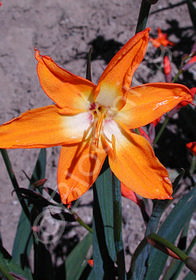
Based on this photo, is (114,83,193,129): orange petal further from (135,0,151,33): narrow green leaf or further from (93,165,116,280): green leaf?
(93,165,116,280): green leaf

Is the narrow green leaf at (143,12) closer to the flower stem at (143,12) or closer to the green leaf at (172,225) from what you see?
the flower stem at (143,12)

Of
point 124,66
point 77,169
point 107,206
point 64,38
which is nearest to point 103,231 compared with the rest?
point 107,206

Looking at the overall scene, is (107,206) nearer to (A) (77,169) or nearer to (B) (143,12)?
(A) (77,169)

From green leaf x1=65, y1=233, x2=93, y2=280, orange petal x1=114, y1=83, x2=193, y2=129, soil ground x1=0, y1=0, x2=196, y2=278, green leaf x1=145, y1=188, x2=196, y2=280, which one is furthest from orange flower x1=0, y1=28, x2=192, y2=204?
soil ground x1=0, y1=0, x2=196, y2=278

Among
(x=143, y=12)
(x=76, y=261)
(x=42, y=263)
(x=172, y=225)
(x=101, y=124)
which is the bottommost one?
(x=76, y=261)

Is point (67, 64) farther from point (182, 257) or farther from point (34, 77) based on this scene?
point (182, 257)

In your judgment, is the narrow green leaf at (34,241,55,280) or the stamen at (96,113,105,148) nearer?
the stamen at (96,113,105,148)

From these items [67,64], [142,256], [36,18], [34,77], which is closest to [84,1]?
[36,18]
